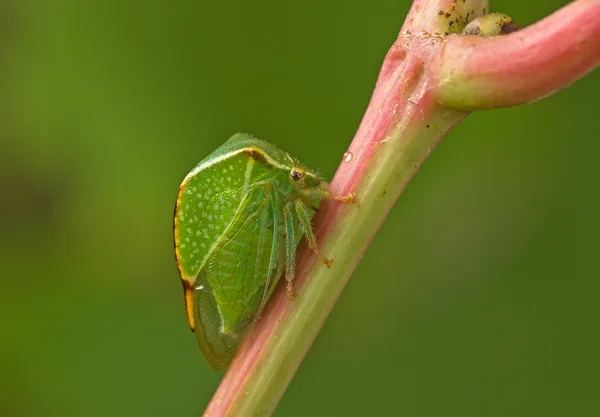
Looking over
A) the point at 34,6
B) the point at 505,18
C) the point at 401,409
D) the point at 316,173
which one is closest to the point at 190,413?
the point at 401,409

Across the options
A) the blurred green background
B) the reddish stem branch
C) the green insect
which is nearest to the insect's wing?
the green insect

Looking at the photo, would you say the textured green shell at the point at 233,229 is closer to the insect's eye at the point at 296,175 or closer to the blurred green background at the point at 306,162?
the insect's eye at the point at 296,175

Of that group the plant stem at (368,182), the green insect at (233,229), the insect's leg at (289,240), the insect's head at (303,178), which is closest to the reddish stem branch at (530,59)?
the plant stem at (368,182)

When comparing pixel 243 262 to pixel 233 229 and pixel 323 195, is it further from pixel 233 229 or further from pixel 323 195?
pixel 323 195

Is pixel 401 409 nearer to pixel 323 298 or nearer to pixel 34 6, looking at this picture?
pixel 323 298

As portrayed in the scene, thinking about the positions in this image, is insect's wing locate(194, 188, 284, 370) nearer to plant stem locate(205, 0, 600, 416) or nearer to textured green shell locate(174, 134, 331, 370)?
textured green shell locate(174, 134, 331, 370)
